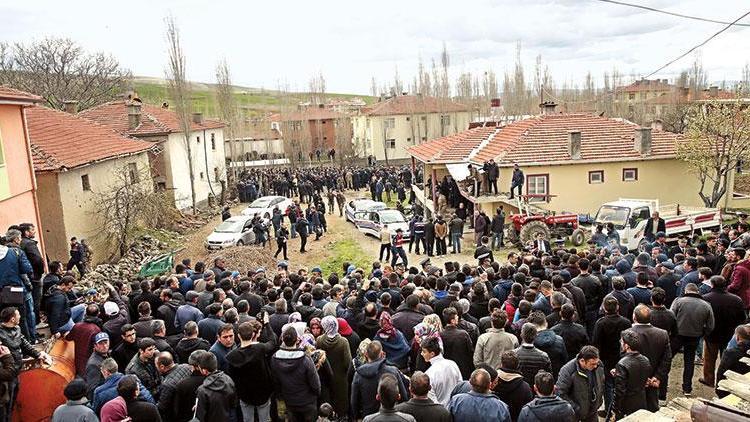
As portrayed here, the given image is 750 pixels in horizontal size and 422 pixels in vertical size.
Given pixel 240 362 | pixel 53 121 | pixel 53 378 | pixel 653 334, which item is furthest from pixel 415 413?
pixel 53 121

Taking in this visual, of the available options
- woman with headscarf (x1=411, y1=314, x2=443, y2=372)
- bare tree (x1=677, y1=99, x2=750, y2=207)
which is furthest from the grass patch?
bare tree (x1=677, y1=99, x2=750, y2=207)

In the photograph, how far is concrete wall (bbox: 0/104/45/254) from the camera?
14562mm

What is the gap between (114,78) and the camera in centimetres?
5394

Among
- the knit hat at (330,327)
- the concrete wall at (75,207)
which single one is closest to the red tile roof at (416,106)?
the concrete wall at (75,207)

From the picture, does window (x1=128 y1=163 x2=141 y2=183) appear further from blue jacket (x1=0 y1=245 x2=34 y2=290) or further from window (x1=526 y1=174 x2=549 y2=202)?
window (x1=526 y1=174 x2=549 y2=202)

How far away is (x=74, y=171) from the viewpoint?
20250mm

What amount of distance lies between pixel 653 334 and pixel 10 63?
57037 mm

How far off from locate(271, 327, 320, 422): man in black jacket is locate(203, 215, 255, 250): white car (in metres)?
16.6

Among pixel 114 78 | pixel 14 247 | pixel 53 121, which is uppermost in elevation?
pixel 114 78

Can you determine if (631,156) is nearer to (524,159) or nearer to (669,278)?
(524,159)

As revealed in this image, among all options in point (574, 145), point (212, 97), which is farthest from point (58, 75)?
point (212, 97)

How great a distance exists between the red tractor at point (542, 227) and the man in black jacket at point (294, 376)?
14.6 m

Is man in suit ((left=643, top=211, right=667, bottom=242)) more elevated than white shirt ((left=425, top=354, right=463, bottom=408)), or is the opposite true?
white shirt ((left=425, top=354, right=463, bottom=408))

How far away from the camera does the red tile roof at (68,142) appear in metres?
19.5
